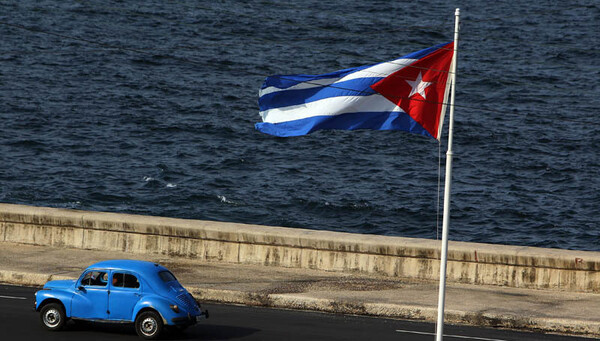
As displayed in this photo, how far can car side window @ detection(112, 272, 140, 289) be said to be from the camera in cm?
1796

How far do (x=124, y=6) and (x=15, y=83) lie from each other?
100 ft

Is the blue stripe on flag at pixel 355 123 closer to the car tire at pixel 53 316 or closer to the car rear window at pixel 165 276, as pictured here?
the car rear window at pixel 165 276

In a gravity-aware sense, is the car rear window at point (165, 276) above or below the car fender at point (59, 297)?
above

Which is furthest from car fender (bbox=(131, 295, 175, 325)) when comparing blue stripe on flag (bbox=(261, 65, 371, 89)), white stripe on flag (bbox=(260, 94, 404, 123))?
blue stripe on flag (bbox=(261, 65, 371, 89))

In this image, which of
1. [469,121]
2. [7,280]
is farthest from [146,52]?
[7,280]

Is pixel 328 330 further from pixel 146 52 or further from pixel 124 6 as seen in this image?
pixel 124 6

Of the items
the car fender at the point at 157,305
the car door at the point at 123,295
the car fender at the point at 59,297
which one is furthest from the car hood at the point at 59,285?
the car fender at the point at 157,305

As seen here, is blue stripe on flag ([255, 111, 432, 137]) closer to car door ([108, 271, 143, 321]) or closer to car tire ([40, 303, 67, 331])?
car door ([108, 271, 143, 321])

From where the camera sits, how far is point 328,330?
1894 centimetres

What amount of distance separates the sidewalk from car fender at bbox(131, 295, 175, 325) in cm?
367

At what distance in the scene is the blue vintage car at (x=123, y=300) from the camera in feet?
57.9

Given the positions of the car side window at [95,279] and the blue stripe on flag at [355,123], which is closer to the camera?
the blue stripe on flag at [355,123]

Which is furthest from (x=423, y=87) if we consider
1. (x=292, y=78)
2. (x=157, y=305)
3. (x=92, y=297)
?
(x=92, y=297)

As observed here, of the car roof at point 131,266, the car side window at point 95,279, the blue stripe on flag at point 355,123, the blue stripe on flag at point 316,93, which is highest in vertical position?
the blue stripe on flag at point 316,93
